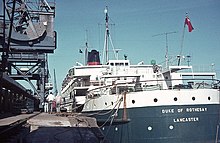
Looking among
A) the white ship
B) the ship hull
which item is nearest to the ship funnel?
the white ship

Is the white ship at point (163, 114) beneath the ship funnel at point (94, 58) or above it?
beneath

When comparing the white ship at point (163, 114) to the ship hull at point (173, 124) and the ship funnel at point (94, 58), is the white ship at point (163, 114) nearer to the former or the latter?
the ship hull at point (173, 124)

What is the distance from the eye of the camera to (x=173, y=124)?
15.0 m

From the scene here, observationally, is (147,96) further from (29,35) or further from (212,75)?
(29,35)

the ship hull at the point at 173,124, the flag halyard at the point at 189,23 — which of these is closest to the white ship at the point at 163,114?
the ship hull at the point at 173,124

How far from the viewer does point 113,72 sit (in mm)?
21484

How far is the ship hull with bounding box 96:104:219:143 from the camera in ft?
49.1

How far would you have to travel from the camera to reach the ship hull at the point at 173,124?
1498 centimetres

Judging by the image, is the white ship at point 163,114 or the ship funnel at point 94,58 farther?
the ship funnel at point 94,58

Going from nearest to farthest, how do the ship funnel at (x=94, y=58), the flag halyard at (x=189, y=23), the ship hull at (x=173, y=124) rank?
the ship hull at (x=173, y=124), the flag halyard at (x=189, y=23), the ship funnel at (x=94, y=58)

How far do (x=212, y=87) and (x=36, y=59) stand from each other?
2611 cm

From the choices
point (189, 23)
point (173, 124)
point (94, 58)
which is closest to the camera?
point (173, 124)

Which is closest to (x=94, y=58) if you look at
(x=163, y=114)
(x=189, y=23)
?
(x=189, y=23)

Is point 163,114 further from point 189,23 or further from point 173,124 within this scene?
point 189,23
